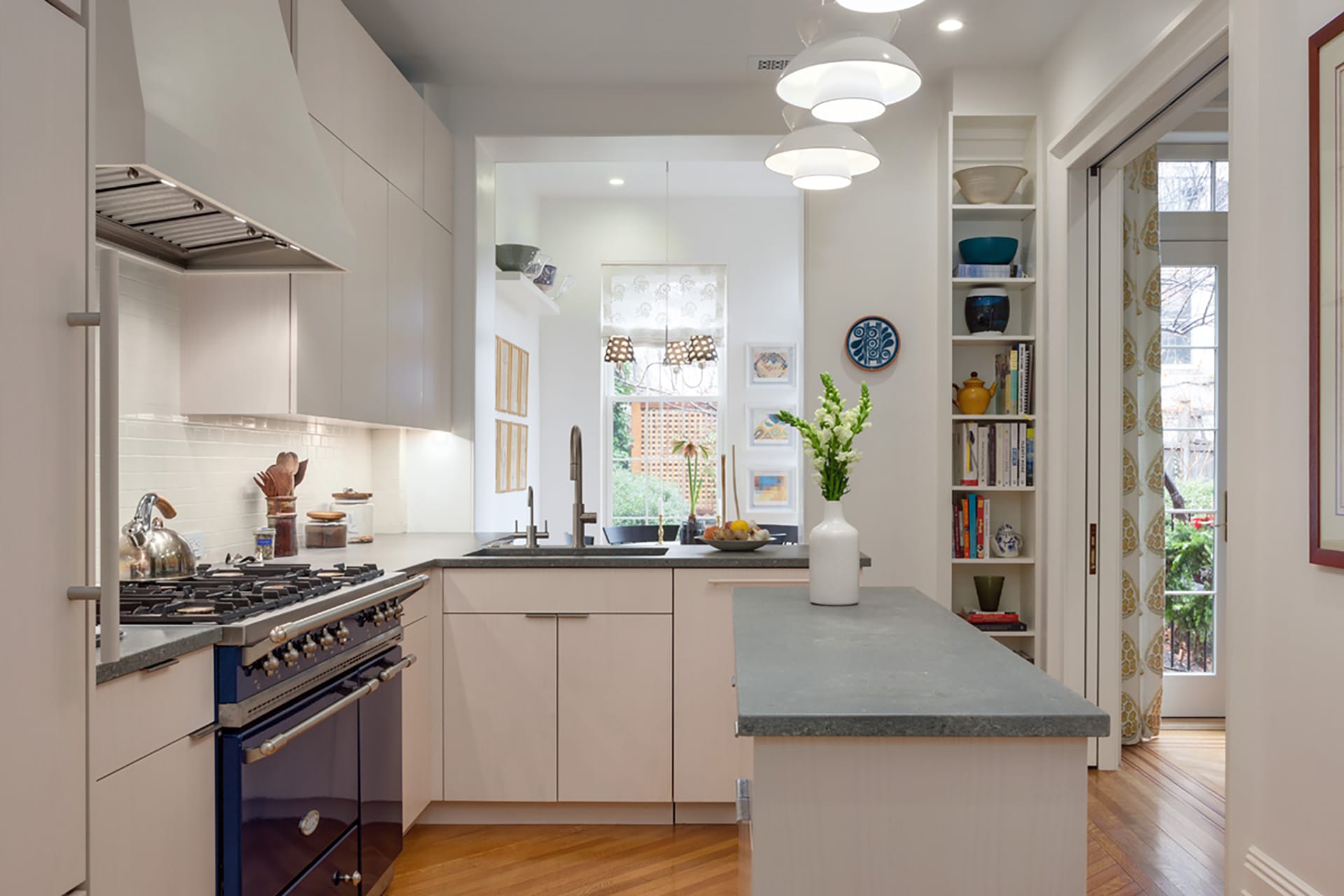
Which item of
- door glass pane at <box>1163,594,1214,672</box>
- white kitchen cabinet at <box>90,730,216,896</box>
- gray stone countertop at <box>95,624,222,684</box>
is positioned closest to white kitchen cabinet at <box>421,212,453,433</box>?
gray stone countertop at <box>95,624,222,684</box>

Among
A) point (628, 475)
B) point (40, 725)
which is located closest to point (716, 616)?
point (40, 725)

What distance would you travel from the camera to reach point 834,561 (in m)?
2.32

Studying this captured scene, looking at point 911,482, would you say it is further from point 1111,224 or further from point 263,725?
point 263,725

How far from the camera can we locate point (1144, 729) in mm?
4176

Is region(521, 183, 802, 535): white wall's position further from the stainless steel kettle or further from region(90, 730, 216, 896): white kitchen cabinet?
region(90, 730, 216, 896): white kitchen cabinet

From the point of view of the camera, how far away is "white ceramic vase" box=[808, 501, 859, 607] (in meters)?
2.29

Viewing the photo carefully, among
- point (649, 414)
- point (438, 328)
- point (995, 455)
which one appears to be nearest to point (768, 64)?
point (438, 328)

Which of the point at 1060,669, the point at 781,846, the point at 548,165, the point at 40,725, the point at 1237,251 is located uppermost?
the point at 548,165

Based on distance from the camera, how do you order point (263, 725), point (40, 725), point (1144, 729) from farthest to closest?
point (1144, 729) < point (263, 725) < point (40, 725)

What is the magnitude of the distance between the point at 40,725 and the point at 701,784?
2.24m

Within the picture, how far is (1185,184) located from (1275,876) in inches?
136

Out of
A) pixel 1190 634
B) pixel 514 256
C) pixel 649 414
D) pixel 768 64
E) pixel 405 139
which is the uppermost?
pixel 768 64

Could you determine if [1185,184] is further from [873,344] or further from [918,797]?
[918,797]

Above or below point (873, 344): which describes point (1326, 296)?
below
